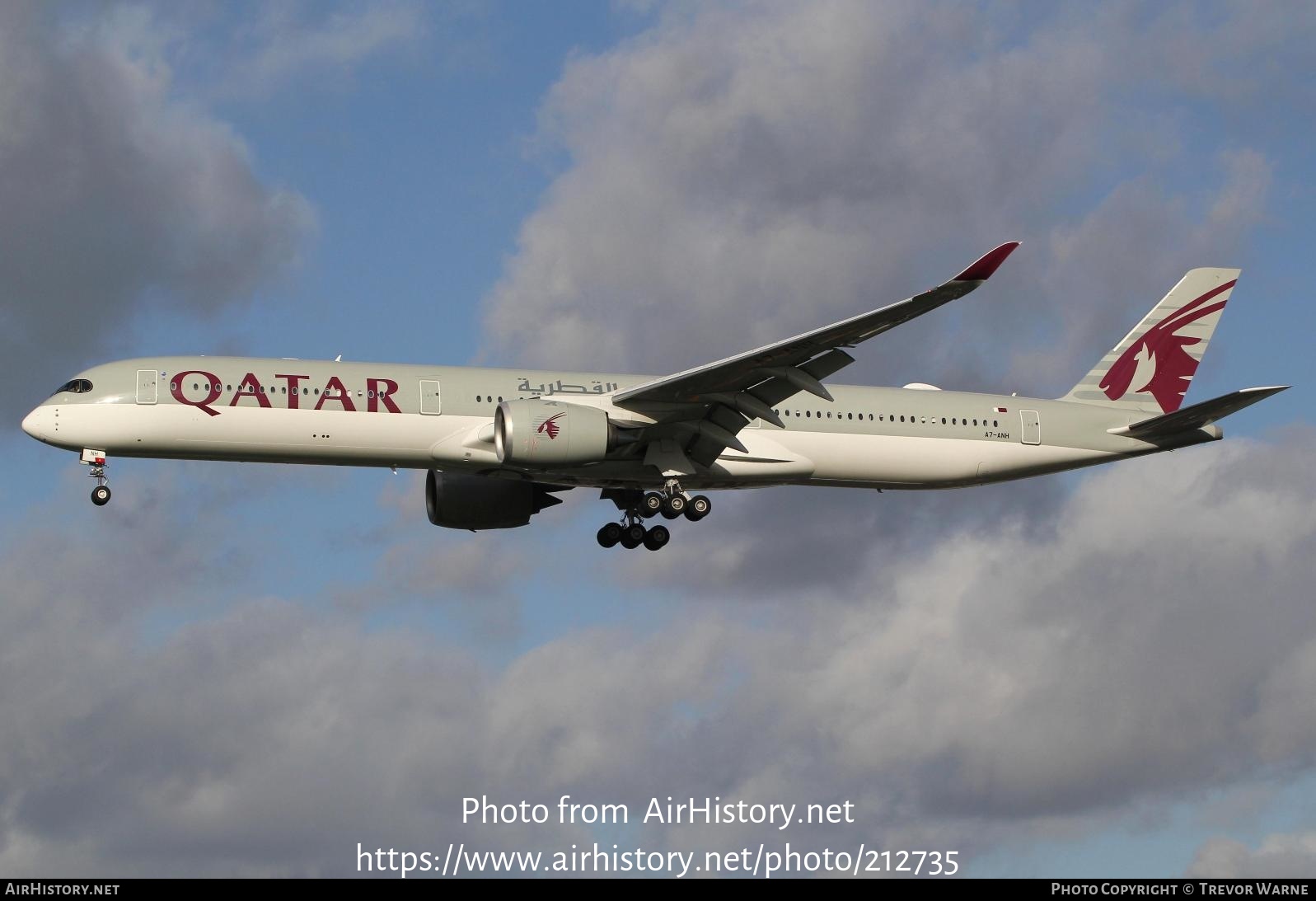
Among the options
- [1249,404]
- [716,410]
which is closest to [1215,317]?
[1249,404]

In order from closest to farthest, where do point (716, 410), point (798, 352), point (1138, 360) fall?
point (798, 352), point (716, 410), point (1138, 360)

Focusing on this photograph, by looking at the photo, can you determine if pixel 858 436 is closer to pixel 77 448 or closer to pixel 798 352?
pixel 798 352

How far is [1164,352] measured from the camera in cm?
5209

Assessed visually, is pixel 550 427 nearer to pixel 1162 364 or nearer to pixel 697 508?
pixel 697 508

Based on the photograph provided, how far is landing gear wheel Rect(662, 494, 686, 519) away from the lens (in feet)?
150

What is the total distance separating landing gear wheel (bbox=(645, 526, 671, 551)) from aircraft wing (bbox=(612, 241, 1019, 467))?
3.04 m

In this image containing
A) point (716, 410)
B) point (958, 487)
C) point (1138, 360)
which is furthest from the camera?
point (1138, 360)

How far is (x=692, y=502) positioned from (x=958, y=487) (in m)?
7.32

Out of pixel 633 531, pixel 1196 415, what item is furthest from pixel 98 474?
pixel 1196 415

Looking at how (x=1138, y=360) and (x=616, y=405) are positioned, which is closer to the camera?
(x=616, y=405)

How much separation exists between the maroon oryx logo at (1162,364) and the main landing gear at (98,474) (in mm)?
26509

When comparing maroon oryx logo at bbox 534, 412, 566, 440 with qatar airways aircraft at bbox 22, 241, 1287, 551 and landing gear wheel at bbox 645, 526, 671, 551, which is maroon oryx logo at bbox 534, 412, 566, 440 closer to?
qatar airways aircraft at bbox 22, 241, 1287, 551

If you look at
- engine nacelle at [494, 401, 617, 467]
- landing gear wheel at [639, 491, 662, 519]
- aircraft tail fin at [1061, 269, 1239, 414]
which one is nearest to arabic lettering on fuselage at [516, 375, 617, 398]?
engine nacelle at [494, 401, 617, 467]

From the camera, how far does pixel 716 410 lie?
44.4 meters
